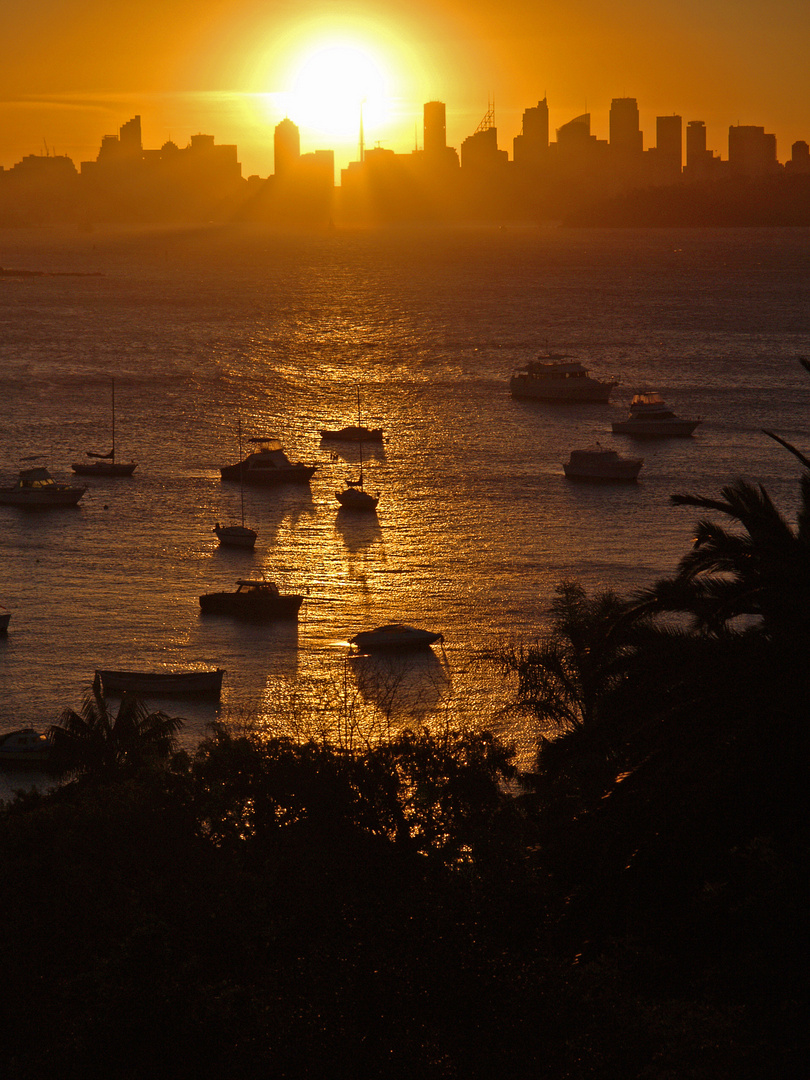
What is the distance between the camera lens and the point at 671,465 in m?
70.2

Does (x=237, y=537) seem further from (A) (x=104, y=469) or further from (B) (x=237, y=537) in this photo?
(A) (x=104, y=469)

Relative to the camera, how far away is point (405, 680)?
117ft

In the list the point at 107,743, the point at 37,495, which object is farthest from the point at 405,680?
the point at 37,495

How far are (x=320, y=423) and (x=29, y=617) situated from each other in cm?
4454

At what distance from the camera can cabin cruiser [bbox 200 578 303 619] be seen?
4156 centimetres

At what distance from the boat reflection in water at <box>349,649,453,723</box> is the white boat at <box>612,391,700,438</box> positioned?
146 feet

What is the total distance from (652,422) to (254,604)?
43668mm

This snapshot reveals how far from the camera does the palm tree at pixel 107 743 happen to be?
69.5 feet

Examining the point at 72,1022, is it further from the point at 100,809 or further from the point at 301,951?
the point at 100,809

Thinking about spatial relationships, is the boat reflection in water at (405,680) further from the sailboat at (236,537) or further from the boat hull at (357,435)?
the boat hull at (357,435)

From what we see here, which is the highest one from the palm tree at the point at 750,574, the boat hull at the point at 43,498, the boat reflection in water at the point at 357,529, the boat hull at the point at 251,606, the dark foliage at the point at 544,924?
the boat hull at the point at 43,498

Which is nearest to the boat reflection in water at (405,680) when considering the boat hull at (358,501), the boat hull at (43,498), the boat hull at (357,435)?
the boat hull at (358,501)

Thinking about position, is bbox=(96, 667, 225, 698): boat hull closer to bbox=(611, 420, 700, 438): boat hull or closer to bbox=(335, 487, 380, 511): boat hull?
bbox=(335, 487, 380, 511): boat hull

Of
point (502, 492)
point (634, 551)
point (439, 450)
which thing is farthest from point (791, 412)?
point (634, 551)
